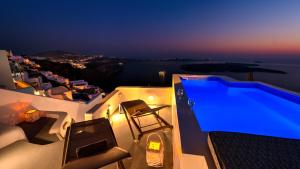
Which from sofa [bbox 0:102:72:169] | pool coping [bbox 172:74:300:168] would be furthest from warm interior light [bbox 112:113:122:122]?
pool coping [bbox 172:74:300:168]

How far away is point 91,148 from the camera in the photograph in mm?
2051

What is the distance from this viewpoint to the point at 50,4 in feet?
69.5

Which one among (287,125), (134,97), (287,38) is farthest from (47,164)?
(287,38)

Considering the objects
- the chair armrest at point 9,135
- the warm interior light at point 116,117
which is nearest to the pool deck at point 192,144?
the warm interior light at point 116,117

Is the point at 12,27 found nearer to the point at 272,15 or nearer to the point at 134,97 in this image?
the point at 134,97

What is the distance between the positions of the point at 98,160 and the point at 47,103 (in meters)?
4.87

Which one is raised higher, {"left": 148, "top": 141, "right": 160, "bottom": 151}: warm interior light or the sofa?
{"left": 148, "top": 141, "right": 160, "bottom": 151}: warm interior light

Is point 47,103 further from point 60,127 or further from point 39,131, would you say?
point 60,127

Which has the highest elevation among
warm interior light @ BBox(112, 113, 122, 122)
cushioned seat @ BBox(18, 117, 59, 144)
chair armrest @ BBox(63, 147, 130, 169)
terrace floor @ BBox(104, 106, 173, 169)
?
chair armrest @ BBox(63, 147, 130, 169)

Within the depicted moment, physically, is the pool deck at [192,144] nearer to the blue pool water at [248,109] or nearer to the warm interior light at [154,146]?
the warm interior light at [154,146]

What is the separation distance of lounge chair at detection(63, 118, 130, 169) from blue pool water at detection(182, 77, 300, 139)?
2069 mm

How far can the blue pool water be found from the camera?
345cm

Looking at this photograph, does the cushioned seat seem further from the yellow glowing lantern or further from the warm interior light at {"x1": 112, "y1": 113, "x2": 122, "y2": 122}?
the warm interior light at {"x1": 112, "y1": 113, "x2": 122, "y2": 122}

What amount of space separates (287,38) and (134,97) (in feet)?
64.5
